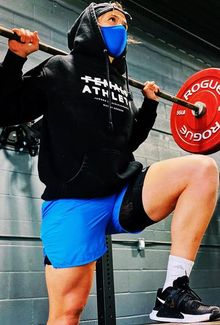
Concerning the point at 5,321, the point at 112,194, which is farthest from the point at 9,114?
the point at 5,321

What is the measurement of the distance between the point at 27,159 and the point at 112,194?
3.93ft

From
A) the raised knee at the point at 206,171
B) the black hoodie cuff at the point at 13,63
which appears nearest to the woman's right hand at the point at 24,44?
the black hoodie cuff at the point at 13,63

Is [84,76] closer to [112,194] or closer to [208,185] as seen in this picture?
[112,194]

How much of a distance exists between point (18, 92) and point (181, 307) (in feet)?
2.94

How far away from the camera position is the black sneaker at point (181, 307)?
1.21m

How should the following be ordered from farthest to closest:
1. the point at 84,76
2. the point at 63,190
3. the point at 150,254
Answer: the point at 150,254
the point at 84,76
the point at 63,190

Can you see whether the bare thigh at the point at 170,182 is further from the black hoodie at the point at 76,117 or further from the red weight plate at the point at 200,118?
the red weight plate at the point at 200,118

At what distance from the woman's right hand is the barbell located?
0.84 meters

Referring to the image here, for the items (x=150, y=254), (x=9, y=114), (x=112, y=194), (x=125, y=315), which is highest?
(x=9, y=114)

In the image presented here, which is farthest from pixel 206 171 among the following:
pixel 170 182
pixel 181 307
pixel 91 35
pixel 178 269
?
pixel 91 35

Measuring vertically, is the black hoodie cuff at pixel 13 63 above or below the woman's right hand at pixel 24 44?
below

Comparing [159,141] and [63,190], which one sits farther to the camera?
[159,141]

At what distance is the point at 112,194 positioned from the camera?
152 centimetres

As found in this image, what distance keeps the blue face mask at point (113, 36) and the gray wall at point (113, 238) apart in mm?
1086
